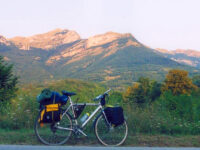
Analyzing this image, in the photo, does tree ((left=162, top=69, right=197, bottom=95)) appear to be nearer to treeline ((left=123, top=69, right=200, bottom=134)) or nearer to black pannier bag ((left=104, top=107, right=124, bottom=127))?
treeline ((left=123, top=69, right=200, bottom=134))

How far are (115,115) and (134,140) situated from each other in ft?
2.56

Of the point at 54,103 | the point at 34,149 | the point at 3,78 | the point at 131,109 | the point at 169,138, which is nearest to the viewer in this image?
the point at 34,149

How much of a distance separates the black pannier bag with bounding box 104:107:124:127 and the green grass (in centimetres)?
53

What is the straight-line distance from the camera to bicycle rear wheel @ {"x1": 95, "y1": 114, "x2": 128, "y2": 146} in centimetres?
558

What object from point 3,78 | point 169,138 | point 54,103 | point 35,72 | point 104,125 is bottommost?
point 169,138

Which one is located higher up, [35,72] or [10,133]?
[35,72]

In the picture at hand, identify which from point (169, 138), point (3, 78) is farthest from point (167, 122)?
point (3, 78)

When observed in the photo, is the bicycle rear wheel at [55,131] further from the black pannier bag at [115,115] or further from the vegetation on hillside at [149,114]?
the vegetation on hillside at [149,114]

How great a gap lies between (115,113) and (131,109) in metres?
2.01

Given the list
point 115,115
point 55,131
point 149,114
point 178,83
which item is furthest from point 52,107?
point 178,83

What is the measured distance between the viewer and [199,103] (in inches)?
312

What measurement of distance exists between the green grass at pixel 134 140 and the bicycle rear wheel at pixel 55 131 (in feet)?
0.57

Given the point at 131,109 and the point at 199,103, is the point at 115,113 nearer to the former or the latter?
the point at 131,109

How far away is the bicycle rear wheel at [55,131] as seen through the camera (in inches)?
219
